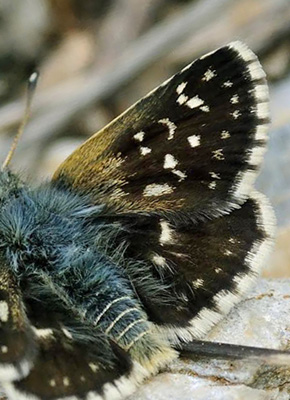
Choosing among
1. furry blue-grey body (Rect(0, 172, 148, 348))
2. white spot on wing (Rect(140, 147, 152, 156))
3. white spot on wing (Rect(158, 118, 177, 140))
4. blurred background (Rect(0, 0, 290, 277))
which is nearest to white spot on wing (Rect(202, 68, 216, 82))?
white spot on wing (Rect(158, 118, 177, 140))

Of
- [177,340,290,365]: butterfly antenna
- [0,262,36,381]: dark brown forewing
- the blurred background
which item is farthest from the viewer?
the blurred background

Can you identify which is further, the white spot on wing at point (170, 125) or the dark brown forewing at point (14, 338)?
the white spot on wing at point (170, 125)

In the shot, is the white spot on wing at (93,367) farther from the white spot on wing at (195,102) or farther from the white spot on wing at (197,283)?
the white spot on wing at (195,102)

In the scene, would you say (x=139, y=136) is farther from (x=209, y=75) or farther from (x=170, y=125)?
(x=209, y=75)

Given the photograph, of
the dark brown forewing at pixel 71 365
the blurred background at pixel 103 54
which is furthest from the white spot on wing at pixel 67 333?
the blurred background at pixel 103 54

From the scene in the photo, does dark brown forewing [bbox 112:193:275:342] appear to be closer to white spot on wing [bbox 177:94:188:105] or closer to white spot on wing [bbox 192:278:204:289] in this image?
white spot on wing [bbox 192:278:204:289]

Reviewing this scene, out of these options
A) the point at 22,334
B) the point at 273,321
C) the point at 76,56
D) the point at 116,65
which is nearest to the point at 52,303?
the point at 22,334
